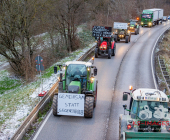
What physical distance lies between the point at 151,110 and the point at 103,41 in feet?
57.1

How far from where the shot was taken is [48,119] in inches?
465

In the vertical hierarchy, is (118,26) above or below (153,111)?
above

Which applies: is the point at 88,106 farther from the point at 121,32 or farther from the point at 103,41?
the point at 121,32

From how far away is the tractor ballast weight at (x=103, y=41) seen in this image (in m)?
24.4

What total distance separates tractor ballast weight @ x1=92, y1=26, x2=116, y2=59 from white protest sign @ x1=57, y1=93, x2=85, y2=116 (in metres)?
13.7

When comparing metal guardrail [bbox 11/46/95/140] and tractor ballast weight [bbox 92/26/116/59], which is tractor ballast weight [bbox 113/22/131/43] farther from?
metal guardrail [bbox 11/46/95/140]

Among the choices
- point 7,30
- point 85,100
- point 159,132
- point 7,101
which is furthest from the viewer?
point 7,30

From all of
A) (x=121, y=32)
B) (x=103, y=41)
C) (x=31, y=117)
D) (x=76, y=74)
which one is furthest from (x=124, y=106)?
(x=121, y=32)

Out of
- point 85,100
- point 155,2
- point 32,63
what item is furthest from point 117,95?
point 155,2

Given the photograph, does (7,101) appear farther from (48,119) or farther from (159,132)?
(159,132)

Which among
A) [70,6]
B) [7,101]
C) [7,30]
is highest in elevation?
[70,6]

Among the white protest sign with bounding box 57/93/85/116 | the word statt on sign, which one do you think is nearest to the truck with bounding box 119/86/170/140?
the white protest sign with bounding box 57/93/85/116

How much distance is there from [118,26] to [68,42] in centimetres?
770

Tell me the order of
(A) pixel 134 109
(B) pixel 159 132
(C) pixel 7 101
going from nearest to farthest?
(B) pixel 159 132
(A) pixel 134 109
(C) pixel 7 101
